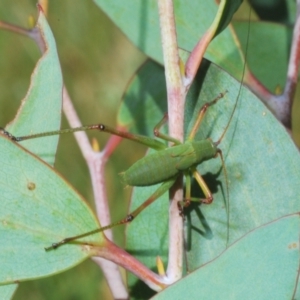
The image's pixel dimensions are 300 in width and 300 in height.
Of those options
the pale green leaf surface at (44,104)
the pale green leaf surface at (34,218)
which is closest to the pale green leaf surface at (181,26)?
the pale green leaf surface at (44,104)

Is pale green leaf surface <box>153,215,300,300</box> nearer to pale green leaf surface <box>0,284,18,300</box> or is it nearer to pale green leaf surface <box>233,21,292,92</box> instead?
pale green leaf surface <box>0,284,18,300</box>

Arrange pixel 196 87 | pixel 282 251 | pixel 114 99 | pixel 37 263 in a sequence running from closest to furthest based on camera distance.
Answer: pixel 282 251 → pixel 37 263 → pixel 196 87 → pixel 114 99

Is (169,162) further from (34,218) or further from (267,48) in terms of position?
(267,48)

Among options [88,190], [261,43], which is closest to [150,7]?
[261,43]

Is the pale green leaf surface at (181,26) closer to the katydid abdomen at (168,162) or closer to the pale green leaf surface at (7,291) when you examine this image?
the katydid abdomen at (168,162)

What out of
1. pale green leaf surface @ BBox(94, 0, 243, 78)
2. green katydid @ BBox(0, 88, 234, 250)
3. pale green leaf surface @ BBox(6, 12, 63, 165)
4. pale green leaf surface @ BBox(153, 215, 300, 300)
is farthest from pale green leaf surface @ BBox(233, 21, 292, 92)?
pale green leaf surface @ BBox(153, 215, 300, 300)

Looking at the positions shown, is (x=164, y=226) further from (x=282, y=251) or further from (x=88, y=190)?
(x=88, y=190)

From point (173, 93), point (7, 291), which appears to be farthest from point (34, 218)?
point (173, 93)
